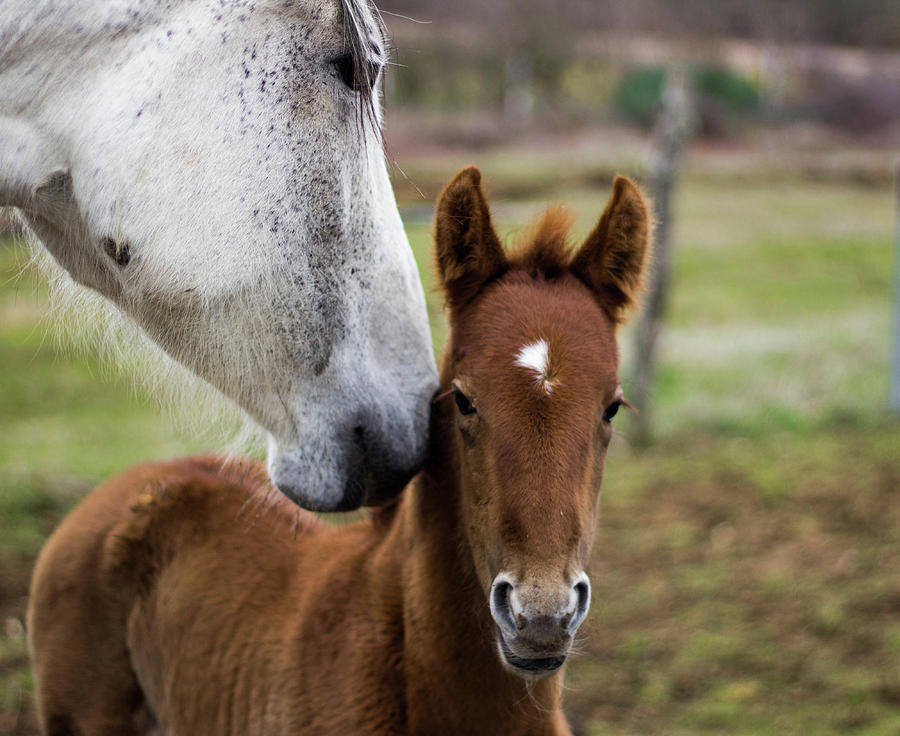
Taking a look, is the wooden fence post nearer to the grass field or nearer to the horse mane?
the grass field

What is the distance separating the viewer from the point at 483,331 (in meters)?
2.06

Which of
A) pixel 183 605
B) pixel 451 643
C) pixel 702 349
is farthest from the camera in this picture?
pixel 702 349

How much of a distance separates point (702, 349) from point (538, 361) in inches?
287

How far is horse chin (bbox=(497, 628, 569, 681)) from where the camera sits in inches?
70.5

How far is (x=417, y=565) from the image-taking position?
2.21m

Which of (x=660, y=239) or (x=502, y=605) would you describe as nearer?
(x=502, y=605)

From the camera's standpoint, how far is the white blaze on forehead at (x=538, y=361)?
1903 mm

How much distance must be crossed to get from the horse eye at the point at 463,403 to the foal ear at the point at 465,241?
0.95 ft

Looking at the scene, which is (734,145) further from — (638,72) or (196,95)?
(196,95)

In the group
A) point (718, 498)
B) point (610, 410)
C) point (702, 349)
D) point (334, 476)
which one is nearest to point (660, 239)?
point (718, 498)

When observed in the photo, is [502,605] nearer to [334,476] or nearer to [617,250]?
[334,476]

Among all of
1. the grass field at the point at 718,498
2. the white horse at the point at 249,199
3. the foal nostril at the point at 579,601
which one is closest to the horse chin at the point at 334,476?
the white horse at the point at 249,199

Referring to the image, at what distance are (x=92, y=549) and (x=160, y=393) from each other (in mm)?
768

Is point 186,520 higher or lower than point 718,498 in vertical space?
higher
